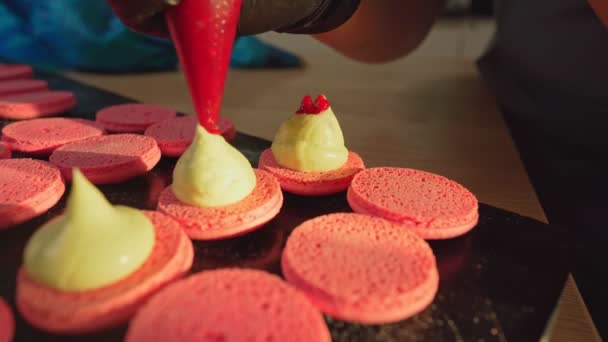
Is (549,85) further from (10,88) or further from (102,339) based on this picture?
(10,88)

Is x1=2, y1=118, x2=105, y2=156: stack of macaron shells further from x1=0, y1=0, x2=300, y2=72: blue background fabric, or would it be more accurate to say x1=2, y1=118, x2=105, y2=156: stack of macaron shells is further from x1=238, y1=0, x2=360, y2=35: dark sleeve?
x1=0, y1=0, x2=300, y2=72: blue background fabric

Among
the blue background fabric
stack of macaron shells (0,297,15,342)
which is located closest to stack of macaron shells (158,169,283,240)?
stack of macaron shells (0,297,15,342)

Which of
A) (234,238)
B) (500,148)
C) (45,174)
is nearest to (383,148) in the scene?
(500,148)

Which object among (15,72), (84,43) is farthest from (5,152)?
(84,43)

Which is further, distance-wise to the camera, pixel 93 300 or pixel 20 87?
pixel 20 87

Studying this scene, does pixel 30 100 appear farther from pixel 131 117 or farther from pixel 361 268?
pixel 361 268

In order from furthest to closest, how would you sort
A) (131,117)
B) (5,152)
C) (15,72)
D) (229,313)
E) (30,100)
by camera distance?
(15,72), (30,100), (131,117), (5,152), (229,313)
